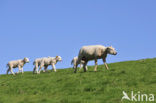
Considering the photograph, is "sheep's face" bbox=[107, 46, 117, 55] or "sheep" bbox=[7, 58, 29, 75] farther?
"sheep" bbox=[7, 58, 29, 75]

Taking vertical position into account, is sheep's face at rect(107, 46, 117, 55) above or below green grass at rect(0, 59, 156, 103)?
above

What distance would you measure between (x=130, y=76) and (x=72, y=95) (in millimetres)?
5371

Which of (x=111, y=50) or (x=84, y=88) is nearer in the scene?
(x=84, y=88)

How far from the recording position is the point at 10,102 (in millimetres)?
15602

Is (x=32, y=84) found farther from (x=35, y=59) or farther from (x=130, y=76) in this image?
(x=35, y=59)

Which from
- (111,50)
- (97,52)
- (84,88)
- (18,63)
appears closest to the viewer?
(84,88)

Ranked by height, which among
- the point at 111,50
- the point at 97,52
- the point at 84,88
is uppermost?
the point at 111,50

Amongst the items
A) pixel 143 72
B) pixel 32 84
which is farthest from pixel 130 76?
pixel 32 84

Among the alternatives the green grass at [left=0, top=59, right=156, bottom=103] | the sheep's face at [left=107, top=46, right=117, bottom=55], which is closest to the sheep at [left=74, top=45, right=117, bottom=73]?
the sheep's face at [left=107, top=46, right=117, bottom=55]

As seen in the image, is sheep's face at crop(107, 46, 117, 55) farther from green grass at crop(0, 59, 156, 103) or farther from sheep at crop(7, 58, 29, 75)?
sheep at crop(7, 58, 29, 75)

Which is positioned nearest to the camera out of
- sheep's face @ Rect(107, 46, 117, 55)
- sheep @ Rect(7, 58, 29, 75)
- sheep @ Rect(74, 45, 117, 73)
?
sheep @ Rect(74, 45, 117, 73)

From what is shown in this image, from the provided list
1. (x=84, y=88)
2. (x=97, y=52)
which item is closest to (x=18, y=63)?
(x=97, y=52)

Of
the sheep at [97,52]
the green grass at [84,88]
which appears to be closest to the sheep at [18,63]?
the sheep at [97,52]

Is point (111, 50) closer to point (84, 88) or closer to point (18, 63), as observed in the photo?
point (84, 88)
